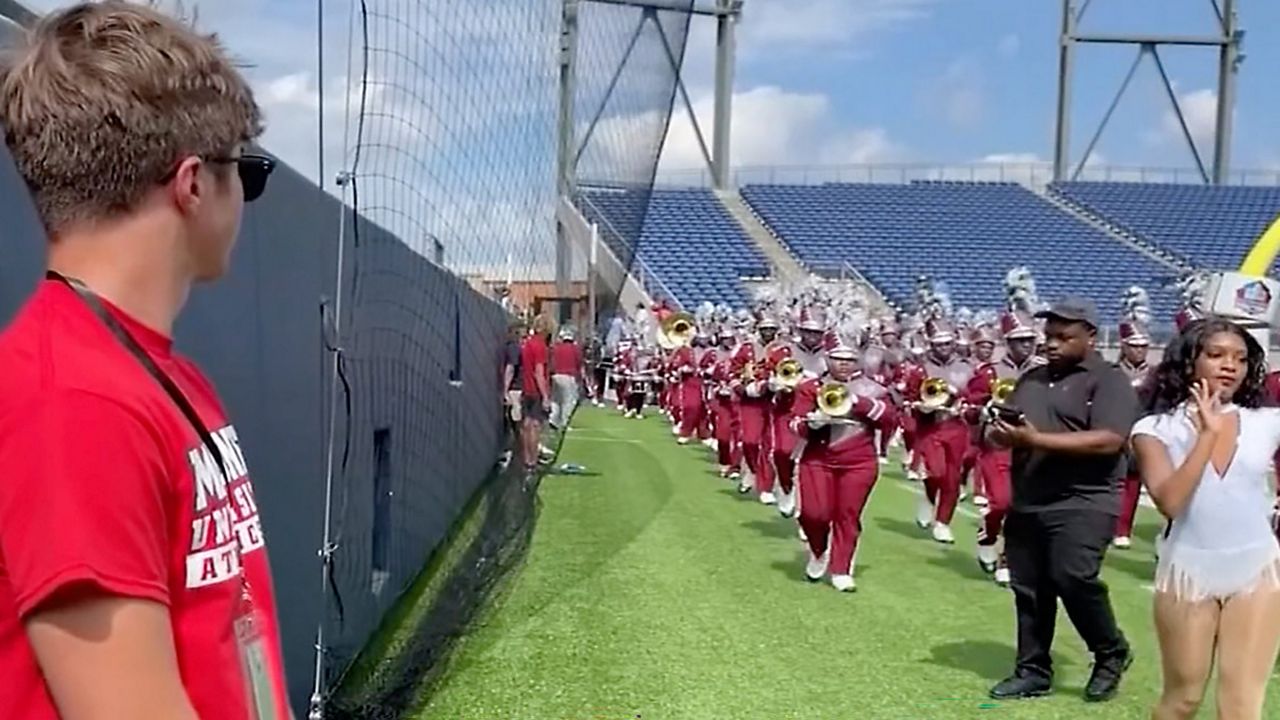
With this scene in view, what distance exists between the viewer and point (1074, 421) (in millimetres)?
5645

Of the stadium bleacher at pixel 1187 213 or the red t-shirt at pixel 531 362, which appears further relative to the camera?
the stadium bleacher at pixel 1187 213

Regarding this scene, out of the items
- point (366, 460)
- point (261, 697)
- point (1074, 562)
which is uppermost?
point (261, 697)

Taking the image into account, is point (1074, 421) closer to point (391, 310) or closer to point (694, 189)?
point (391, 310)

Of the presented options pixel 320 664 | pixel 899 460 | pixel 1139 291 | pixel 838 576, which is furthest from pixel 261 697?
pixel 899 460

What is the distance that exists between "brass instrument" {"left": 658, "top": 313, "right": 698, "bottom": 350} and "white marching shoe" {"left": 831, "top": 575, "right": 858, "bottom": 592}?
41.4ft

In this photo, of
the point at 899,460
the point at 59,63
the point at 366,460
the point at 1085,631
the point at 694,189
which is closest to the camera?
the point at 59,63

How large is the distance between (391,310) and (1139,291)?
24.6 ft

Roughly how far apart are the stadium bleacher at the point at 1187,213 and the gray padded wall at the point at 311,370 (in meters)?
31.7

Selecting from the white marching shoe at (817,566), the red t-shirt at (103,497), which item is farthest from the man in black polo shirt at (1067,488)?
the red t-shirt at (103,497)

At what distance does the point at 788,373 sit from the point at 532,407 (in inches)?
88.0

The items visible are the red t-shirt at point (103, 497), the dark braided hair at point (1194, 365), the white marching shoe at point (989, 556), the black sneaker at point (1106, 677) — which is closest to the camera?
the red t-shirt at point (103, 497)

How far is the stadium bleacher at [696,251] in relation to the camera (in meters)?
33.4

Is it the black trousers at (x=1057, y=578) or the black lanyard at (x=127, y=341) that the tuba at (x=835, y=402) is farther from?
the black lanyard at (x=127, y=341)

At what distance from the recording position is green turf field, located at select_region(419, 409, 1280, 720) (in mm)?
5676
